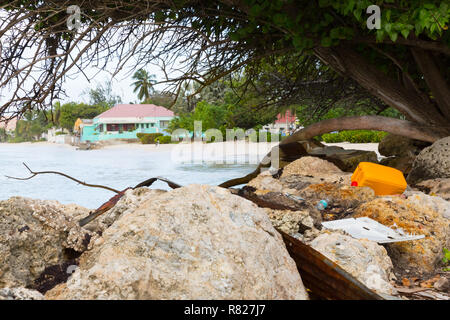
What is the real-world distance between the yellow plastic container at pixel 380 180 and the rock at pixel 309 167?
1.68 m

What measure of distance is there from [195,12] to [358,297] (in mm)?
6657

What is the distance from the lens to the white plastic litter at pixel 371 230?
10.0 feet

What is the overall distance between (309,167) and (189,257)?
20.0ft

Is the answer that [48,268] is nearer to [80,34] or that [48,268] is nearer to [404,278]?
[404,278]

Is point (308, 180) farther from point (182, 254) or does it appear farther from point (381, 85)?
point (182, 254)

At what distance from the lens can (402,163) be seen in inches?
368

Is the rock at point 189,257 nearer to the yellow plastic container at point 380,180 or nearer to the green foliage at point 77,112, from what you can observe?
the yellow plastic container at point 380,180

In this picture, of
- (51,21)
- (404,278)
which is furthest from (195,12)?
(404,278)

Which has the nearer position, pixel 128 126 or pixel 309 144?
pixel 309 144

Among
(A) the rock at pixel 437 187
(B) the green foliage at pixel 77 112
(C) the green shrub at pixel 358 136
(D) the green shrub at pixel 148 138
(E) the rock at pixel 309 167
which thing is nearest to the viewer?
(A) the rock at pixel 437 187

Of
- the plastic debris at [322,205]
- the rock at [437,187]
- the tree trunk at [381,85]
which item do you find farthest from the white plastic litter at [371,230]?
the tree trunk at [381,85]

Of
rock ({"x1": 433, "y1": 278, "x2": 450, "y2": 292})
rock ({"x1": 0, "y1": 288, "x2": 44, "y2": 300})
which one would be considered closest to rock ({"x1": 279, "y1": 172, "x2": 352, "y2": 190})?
rock ({"x1": 433, "y1": 278, "x2": 450, "y2": 292})

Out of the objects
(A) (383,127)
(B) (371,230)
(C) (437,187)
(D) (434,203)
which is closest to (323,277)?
(B) (371,230)

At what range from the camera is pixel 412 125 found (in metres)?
8.16
